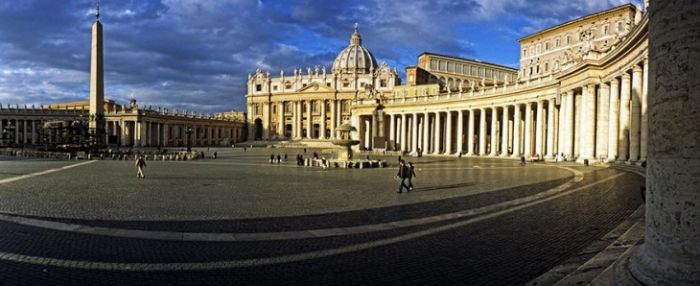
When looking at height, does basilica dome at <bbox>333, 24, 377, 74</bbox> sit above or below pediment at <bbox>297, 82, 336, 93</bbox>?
above

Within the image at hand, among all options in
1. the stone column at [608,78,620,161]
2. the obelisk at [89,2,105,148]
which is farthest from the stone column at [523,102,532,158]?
the obelisk at [89,2,105,148]

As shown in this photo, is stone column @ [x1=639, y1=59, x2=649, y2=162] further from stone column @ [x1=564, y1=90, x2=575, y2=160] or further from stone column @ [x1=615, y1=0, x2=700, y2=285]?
stone column @ [x1=615, y1=0, x2=700, y2=285]

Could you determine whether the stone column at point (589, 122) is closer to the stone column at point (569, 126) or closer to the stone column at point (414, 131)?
the stone column at point (569, 126)

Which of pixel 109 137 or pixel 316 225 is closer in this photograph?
pixel 316 225

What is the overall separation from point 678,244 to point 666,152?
2.98 feet

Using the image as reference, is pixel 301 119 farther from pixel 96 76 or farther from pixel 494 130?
pixel 96 76

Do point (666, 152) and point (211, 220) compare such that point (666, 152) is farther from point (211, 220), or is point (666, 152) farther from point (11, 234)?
point (11, 234)

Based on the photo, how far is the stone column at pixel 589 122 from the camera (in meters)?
34.1

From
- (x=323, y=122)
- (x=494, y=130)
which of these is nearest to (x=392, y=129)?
(x=494, y=130)

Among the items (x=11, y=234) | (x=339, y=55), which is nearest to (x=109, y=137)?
(x=339, y=55)

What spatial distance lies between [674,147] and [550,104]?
44657 mm

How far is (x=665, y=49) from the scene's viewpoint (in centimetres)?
454

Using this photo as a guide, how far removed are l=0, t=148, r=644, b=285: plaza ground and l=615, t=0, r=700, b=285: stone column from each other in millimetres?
2228

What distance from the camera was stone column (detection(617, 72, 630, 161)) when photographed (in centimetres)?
2898
